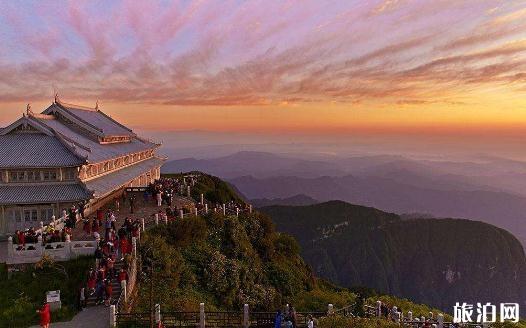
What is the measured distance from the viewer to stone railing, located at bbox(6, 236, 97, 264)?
22734 mm

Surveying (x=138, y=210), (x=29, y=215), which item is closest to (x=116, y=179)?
(x=138, y=210)

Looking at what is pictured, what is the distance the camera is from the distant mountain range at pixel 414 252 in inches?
6324

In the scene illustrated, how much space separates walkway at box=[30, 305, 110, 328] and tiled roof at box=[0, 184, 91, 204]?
12.9 m

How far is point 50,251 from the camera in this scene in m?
23.1

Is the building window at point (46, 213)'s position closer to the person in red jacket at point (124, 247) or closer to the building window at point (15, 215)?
the building window at point (15, 215)

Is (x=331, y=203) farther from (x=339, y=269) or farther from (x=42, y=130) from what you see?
(x=42, y=130)

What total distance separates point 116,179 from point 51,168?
673cm

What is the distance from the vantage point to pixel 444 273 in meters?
170

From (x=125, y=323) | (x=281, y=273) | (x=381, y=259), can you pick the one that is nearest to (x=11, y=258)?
(x=125, y=323)

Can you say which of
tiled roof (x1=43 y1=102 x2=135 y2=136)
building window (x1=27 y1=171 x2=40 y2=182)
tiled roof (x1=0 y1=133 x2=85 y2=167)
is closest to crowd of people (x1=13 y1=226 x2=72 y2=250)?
tiled roof (x1=0 y1=133 x2=85 y2=167)

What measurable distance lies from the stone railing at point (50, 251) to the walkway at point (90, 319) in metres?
4.64

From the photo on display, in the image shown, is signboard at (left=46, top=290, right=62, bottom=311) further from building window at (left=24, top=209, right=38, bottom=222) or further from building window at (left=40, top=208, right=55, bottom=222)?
building window at (left=24, top=209, right=38, bottom=222)

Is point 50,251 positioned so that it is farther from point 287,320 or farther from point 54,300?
point 287,320

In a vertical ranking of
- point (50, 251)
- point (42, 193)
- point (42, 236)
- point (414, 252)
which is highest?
point (42, 193)
